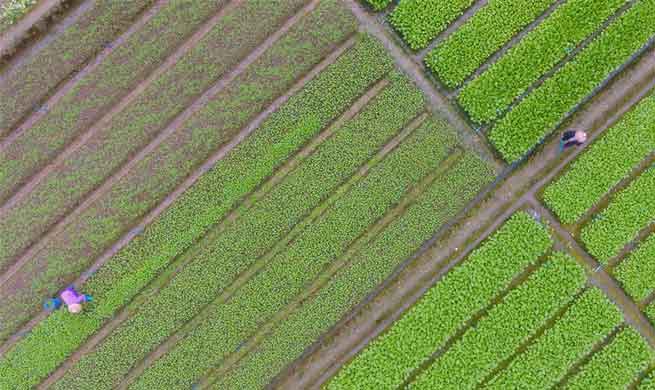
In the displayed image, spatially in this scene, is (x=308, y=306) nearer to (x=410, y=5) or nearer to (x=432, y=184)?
(x=432, y=184)

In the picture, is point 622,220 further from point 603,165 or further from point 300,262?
point 300,262

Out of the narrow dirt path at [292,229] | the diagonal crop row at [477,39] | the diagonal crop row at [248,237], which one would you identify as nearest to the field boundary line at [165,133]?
the narrow dirt path at [292,229]

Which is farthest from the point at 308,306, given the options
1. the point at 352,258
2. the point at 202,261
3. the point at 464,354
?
the point at 464,354

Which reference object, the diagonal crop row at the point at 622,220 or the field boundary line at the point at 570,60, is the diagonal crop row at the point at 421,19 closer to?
the field boundary line at the point at 570,60

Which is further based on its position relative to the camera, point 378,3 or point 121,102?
point 121,102

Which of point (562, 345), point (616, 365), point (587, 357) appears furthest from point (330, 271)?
point (616, 365)

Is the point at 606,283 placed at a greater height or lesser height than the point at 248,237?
lesser

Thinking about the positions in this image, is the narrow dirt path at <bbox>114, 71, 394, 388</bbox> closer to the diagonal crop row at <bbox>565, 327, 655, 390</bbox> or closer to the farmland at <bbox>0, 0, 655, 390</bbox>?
the farmland at <bbox>0, 0, 655, 390</bbox>

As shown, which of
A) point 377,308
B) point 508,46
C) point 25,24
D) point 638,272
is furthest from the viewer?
point 25,24
